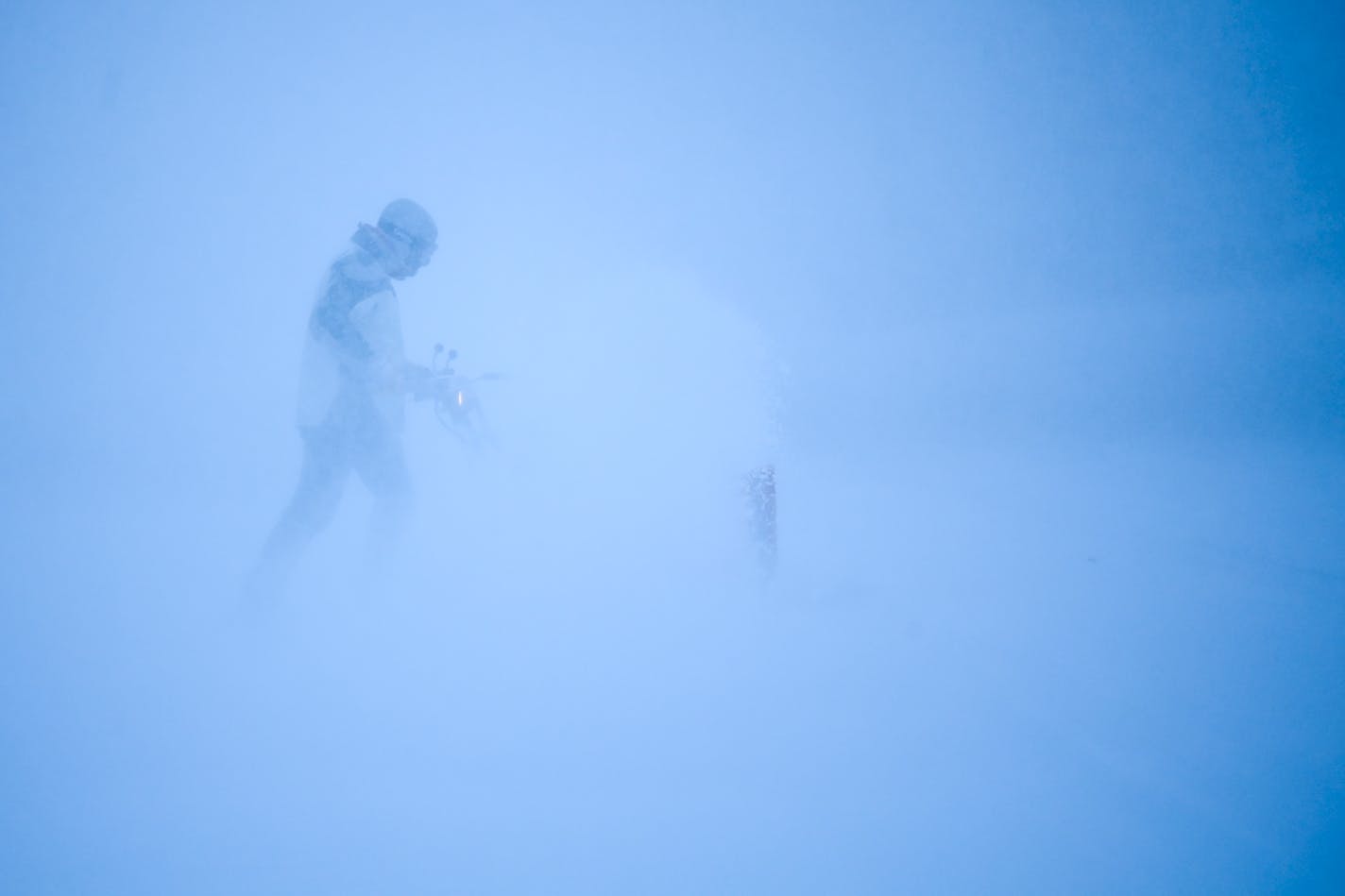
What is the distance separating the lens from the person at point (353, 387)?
8.02 feet

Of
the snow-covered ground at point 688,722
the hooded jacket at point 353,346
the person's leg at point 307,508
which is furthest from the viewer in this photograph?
the person's leg at point 307,508

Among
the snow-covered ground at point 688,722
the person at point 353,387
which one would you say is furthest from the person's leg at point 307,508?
the snow-covered ground at point 688,722

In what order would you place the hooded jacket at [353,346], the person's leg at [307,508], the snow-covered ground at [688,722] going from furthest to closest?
the person's leg at [307,508] → the hooded jacket at [353,346] → the snow-covered ground at [688,722]

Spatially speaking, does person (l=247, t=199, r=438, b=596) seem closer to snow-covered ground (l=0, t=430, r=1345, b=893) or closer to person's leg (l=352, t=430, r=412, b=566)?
person's leg (l=352, t=430, r=412, b=566)

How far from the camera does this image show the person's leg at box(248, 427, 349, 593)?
252 cm

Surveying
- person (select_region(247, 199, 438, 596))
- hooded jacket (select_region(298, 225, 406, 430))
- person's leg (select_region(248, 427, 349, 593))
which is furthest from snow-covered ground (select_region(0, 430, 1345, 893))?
hooded jacket (select_region(298, 225, 406, 430))

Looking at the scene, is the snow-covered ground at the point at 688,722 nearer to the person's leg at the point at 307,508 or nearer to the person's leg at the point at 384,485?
the person's leg at the point at 307,508

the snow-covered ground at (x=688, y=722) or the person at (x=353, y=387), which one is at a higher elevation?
the person at (x=353, y=387)

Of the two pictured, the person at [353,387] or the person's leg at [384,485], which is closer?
the person at [353,387]

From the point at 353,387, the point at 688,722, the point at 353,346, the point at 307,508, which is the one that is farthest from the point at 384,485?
the point at 688,722

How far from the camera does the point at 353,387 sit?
8.20 feet

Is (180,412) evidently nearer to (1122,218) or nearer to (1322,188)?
(1122,218)

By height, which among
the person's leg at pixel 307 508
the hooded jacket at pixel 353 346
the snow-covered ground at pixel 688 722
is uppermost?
the hooded jacket at pixel 353 346

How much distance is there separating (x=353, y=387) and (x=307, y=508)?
22.1 inches
